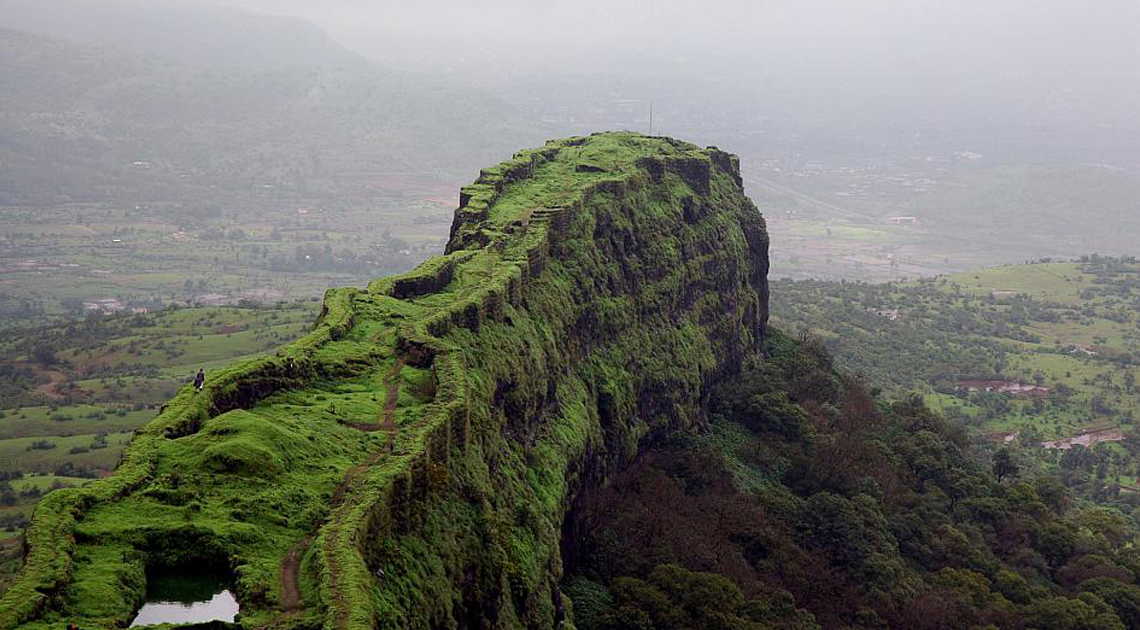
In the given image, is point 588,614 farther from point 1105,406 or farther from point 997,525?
point 1105,406

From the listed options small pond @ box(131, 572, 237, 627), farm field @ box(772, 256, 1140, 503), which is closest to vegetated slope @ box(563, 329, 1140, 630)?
small pond @ box(131, 572, 237, 627)

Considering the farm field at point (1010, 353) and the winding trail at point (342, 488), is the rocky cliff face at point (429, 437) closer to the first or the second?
the winding trail at point (342, 488)

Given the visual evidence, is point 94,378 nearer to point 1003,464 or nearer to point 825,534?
point 825,534

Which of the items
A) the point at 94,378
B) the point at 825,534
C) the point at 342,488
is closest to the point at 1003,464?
the point at 825,534

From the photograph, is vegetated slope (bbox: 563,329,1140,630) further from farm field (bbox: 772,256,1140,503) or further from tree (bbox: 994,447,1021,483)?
farm field (bbox: 772,256,1140,503)

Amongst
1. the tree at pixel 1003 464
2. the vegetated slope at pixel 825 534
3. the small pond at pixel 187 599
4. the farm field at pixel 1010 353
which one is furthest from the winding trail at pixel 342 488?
the farm field at pixel 1010 353

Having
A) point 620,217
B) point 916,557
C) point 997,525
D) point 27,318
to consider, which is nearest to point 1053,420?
point 997,525
